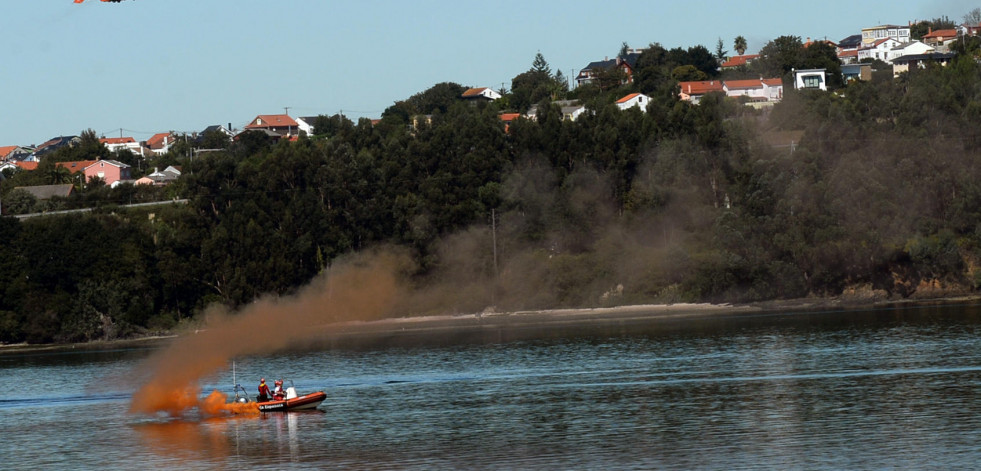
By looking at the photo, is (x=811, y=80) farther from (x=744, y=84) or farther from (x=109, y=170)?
(x=109, y=170)

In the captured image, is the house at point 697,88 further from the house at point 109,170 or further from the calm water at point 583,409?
the house at point 109,170

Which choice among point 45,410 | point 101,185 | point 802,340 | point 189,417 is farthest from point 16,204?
point 802,340

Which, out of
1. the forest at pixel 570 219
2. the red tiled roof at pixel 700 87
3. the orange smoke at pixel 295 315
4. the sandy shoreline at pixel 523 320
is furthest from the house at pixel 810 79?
the orange smoke at pixel 295 315

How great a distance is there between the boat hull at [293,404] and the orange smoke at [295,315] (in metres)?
8.56

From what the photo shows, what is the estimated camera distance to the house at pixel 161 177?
152587mm

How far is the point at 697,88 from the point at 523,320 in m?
68.5

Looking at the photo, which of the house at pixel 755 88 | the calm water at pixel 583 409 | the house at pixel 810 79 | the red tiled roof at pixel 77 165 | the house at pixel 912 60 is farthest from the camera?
the house at pixel 912 60

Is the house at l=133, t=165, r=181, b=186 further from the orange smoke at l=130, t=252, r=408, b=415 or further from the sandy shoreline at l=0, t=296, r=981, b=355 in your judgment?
the orange smoke at l=130, t=252, r=408, b=415

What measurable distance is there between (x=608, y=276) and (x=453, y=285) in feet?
47.1

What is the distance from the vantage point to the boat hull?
176 feet

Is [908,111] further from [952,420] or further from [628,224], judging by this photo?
[952,420]

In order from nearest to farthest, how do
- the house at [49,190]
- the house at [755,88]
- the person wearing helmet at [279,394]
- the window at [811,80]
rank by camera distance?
the person wearing helmet at [279,394] → the house at [49,190] → the window at [811,80] → the house at [755,88]

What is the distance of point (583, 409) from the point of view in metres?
52.4

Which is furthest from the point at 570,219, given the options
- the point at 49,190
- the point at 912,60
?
the point at 912,60
